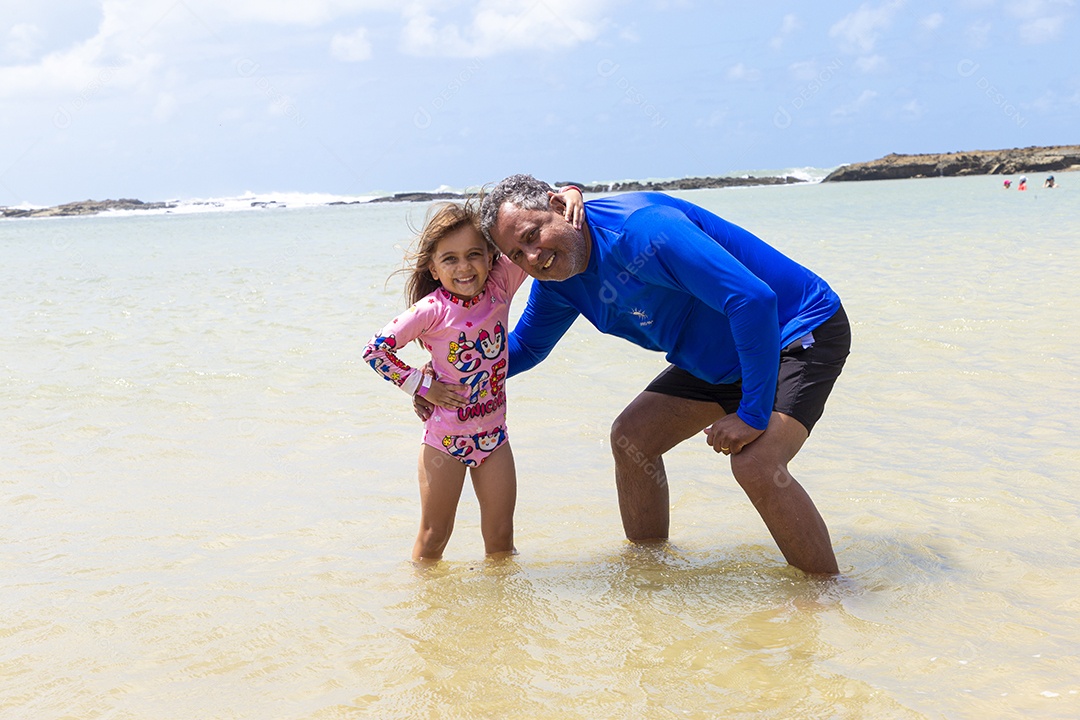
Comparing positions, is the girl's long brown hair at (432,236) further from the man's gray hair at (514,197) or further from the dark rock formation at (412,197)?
the dark rock formation at (412,197)

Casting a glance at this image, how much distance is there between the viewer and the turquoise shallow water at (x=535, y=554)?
2.98 metres

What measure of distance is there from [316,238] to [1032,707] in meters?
29.0

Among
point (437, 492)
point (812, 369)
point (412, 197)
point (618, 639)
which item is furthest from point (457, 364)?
point (412, 197)

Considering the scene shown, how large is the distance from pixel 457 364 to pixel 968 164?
74.3 meters

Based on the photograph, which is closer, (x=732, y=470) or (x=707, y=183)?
(x=732, y=470)

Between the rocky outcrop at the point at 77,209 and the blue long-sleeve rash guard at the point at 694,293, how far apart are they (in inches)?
3599

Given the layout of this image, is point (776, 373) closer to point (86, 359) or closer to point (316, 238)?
point (86, 359)

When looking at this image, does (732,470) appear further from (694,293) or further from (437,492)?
(437,492)

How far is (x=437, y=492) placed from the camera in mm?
4051

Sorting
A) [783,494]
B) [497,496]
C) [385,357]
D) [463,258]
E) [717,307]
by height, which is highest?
[463,258]

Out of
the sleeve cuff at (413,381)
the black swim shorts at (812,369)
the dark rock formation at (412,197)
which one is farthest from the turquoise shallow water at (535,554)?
the dark rock formation at (412,197)

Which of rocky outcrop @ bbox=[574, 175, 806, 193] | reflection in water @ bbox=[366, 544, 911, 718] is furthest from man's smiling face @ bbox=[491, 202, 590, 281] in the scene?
rocky outcrop @ bbox=[574, 175, 806, 193]

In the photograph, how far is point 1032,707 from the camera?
270cm

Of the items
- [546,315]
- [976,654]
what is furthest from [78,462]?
[976,654]
